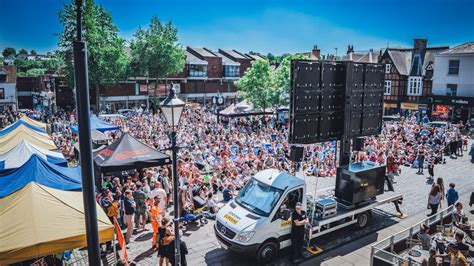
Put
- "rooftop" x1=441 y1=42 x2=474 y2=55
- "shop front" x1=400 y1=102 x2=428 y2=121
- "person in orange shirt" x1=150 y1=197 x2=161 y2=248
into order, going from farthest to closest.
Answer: "shop front" x1=400 y1=102 x2=428 y2=121 → "rooftop" x1=441 y1=42 x2=474 y2=55 → "person in orange shirt" x1=150 y1=197 x2=161 y2=248

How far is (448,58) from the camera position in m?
40.3

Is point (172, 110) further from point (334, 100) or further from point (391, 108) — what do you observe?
point (391, 108)

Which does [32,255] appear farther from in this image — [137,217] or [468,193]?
[468,193]

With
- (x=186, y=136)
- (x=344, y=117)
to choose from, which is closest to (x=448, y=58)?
(x=186, y=136)

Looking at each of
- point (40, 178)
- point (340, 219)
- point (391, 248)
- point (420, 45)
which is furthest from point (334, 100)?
point (420, 45)

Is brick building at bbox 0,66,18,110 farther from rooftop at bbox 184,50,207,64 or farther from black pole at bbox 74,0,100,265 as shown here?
black pole at bbox 74,0,100,265

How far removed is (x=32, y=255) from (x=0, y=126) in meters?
35.2

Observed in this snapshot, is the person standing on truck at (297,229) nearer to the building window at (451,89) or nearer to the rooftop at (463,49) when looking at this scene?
the rooftop at (463,49)

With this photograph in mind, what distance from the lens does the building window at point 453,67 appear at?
39.8 metres

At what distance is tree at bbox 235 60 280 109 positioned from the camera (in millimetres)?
39875

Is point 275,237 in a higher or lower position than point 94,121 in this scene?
lower

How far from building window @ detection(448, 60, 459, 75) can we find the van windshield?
4069 cm

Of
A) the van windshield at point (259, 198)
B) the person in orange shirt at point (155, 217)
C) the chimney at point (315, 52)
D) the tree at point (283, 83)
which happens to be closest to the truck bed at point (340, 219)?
the van windshield at point (259, 198)

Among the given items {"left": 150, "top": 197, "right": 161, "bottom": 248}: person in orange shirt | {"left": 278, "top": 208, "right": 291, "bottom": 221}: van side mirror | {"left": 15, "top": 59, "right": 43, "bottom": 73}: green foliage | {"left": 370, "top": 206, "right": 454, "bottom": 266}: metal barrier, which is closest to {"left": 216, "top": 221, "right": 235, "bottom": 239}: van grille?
{"left": 278, "top": 208, "right": 291, "bottom": 221}: van side mirror
